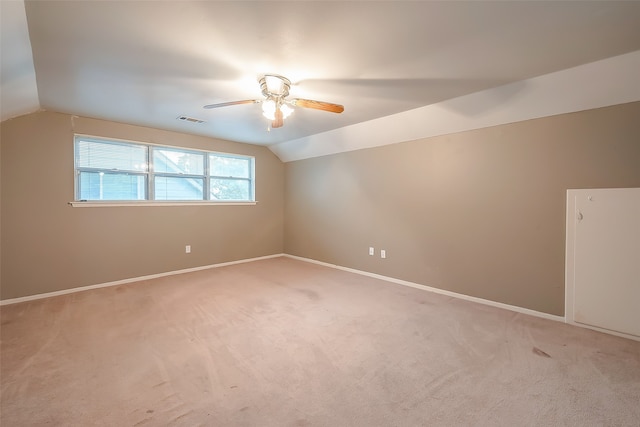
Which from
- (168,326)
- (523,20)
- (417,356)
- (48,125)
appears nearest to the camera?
(523,20)

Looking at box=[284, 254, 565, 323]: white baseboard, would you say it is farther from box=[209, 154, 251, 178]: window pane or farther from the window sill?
box=[209, 154, 251, 178]: window pane

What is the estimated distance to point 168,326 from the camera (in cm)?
263

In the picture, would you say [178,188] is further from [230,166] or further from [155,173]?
[230,166]

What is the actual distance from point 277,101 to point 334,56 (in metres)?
0.73

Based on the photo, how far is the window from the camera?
375 centimetres

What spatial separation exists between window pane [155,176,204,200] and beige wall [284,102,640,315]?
2.38 m

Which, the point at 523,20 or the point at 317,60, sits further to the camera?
the point at 317,60

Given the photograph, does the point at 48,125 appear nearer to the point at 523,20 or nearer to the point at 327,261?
the point at 327,261

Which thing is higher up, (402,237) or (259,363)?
(402,237)

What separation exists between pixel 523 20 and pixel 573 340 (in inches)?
101

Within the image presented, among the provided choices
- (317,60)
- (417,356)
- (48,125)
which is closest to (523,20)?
(317,60)

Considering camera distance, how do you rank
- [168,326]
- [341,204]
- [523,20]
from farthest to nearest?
[341,204]
[168,326]
[523,20]

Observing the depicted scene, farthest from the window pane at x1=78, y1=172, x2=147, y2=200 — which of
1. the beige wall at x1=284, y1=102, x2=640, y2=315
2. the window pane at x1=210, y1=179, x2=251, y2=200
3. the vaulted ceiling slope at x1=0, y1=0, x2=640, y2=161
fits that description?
the beige wall at x1=284, y1=102, x2=640, y2=315

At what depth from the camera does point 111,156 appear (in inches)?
154
